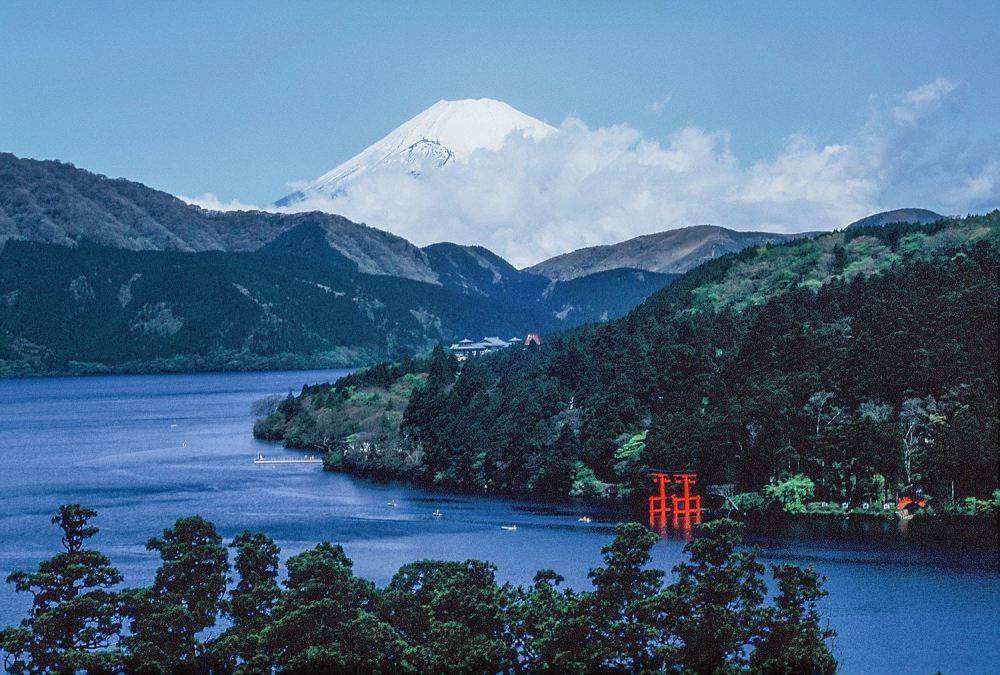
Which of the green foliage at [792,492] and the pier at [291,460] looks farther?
the pier at [291,460]

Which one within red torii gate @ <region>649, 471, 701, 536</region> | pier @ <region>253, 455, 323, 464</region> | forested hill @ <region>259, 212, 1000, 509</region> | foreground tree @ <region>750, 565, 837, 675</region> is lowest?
foreground tree @ <region>750, 565, 837, 675</region>

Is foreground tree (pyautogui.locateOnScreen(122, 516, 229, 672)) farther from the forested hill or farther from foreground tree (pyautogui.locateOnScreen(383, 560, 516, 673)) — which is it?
the forested hill

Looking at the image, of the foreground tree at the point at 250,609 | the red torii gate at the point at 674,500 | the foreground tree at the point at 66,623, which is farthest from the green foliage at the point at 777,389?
the foreground tree at the point at 66,623

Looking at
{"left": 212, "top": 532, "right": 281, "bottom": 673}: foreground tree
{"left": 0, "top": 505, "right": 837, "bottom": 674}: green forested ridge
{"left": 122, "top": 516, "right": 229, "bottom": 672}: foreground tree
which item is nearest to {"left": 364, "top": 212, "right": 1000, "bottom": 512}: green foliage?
{"left": 0, "top": 505, "right": 837, "bottom": 674}: green forested ridge

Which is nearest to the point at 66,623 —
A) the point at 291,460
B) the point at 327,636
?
the point at 327,636

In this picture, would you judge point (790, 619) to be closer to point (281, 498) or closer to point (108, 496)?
point (281, 498)

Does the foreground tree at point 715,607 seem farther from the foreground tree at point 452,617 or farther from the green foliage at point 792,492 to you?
the green foliage at point 792,492

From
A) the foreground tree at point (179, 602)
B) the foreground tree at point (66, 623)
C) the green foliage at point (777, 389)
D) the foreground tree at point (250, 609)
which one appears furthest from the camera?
the green foliage at point (777, 389)
